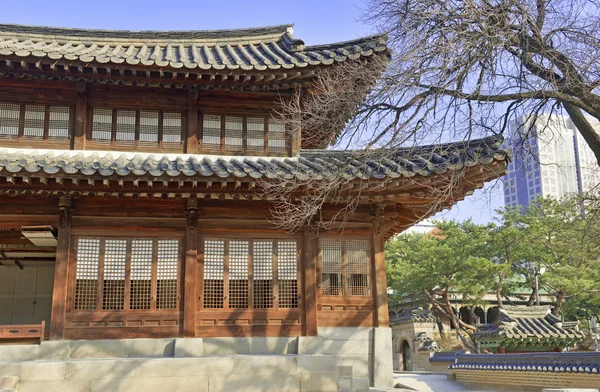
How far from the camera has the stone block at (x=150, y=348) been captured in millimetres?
11383

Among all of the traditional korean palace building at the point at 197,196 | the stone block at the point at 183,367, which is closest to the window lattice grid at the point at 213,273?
the traditional korean palace building at the point at 197,196

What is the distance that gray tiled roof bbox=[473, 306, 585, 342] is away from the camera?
25.2 metres

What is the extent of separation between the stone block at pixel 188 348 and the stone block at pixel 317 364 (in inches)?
80.4

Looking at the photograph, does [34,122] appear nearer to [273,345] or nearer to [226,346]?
[226,346]

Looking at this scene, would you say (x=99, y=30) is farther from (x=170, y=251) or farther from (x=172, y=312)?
(x=172, y=312)

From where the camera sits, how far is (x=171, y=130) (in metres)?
13.2

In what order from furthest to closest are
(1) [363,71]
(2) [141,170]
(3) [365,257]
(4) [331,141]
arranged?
(4) [331,141]
(3) [365,257]
(1) [363,71]
(2) [141,170]

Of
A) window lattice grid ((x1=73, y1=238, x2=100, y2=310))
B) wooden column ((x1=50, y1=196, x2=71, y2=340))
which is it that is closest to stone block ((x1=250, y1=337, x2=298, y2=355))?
window lattice grid ((x1=73, y1=238, x2=100, y2=310))

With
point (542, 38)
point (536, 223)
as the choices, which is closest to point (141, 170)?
point (542, 38)

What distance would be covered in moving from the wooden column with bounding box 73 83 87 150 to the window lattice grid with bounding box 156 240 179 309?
9.67 feet

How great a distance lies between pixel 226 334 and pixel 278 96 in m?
5.58

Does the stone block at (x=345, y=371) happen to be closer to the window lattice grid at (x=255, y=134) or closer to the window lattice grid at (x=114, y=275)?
the window lattice grid at (x=114, y=275)

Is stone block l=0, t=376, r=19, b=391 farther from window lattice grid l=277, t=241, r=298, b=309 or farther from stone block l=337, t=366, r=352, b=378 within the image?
stone block l=337, t=366, r=352, b=378

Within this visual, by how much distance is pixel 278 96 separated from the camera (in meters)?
13.5
